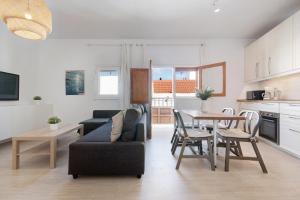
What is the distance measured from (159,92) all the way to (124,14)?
13.6 ft

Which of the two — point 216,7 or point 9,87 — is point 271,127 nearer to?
point 216,7

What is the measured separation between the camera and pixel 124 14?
464 centimetres

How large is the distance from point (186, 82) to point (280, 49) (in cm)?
275

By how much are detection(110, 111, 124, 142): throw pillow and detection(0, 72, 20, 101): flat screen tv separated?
3.27m

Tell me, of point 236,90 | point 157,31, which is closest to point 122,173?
point 157,31

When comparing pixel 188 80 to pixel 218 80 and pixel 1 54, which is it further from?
pixel 1 54

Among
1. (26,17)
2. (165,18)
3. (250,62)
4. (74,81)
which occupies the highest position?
(165,18)

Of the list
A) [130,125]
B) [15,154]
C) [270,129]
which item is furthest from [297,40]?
[15,154]

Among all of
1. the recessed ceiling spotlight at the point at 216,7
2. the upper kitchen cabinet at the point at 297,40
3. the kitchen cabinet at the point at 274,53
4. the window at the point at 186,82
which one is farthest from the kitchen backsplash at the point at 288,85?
the recessed ceiling spotlight at the point at 216,7

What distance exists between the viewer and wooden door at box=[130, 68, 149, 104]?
17.3ft

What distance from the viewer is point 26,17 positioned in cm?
221

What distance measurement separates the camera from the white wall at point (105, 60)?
570 centimetres

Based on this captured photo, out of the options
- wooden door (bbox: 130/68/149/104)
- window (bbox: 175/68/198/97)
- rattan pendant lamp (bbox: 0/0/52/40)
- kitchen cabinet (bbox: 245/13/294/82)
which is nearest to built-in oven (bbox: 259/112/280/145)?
kitchen cabinet (bbox: 245/13/294/82)

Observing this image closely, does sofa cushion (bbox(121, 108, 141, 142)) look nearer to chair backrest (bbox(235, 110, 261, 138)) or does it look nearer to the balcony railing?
chair backrest (bbox(235, 110, 261, 138))
